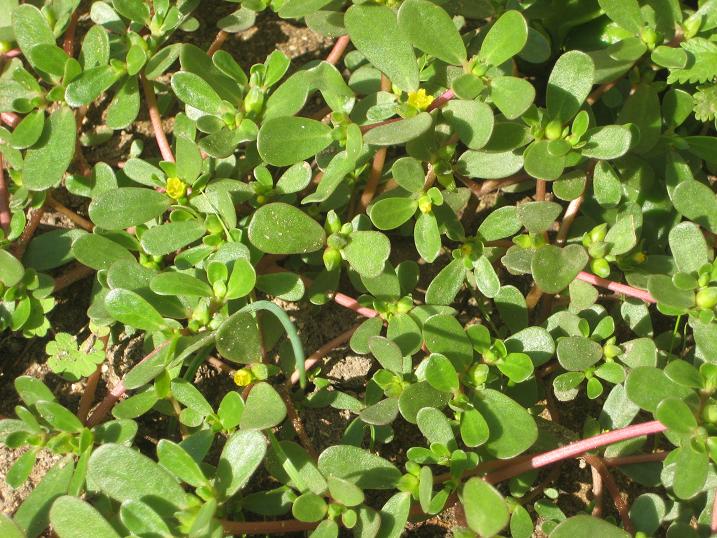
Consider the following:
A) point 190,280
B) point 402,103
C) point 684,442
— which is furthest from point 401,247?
point 684,442

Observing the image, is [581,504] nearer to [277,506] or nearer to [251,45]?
[277,506]

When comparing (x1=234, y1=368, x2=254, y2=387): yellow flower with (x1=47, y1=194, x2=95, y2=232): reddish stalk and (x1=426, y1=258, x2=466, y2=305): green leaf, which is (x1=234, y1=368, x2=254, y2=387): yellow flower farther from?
(x1=47, y1=194, x2=95, y2=232): reddish stalk

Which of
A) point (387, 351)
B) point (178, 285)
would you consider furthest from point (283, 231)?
Answer: point (387, 351)

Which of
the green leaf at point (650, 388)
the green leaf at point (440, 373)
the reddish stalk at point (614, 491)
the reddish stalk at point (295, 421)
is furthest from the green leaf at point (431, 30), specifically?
the reddish stalk at point (614, 491)

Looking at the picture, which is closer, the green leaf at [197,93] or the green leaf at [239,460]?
the green leaf at [239,460]

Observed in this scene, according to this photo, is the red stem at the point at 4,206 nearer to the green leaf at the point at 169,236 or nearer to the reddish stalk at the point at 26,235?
the reddish stalk at the point at 26,235
